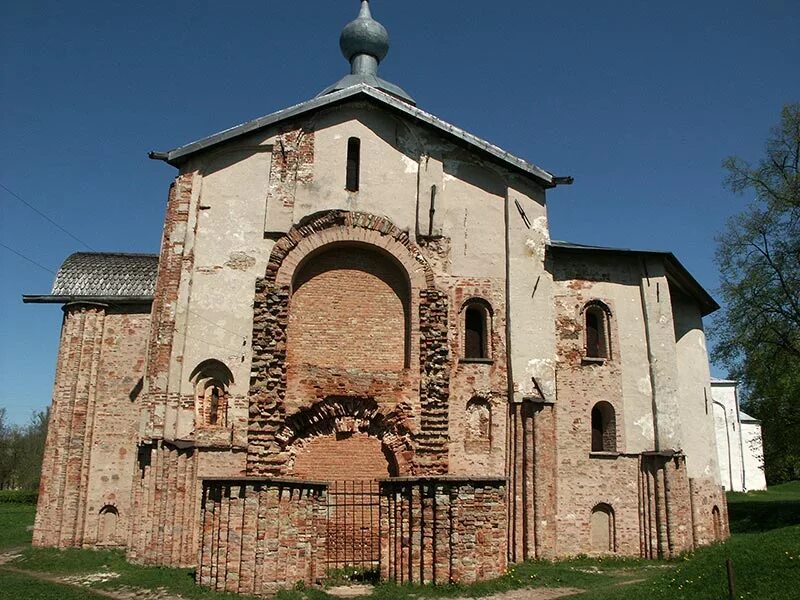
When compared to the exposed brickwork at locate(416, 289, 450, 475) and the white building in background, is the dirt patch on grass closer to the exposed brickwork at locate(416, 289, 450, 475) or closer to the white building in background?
the exposed brickwork at locate(416, 289, 450, 475)

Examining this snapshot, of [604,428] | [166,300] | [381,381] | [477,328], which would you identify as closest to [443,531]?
[381,381]

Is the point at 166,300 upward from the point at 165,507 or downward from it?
upward

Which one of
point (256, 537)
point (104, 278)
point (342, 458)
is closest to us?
point (256, 537)

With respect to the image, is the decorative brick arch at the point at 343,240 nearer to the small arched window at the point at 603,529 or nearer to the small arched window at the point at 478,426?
the small arched window at the point at 478,426

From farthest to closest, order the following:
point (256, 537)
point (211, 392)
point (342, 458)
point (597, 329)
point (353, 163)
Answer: point (597, 329)
point (353, 163)
point (211, 392)
point (342, 458)
point (256, 537)

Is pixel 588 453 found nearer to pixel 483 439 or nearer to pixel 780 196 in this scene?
pixel 483 439

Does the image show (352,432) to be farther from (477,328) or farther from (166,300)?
(166,300)

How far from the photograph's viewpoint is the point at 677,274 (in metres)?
17.7

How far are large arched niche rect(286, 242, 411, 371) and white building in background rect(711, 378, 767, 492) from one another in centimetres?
3414

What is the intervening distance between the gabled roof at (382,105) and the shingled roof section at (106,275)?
Result: 4.44 metres

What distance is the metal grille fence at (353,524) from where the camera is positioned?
13664 millimetres

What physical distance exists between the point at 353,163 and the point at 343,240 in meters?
2.07

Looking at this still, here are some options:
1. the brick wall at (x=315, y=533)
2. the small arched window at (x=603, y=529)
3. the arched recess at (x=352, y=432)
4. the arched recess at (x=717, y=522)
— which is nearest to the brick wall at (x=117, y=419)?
the arched recess at (x=352, y=432)

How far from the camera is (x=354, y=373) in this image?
14594 millimetres
